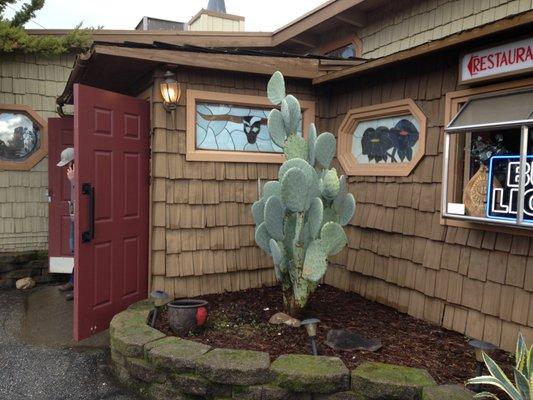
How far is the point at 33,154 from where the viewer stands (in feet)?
19.6

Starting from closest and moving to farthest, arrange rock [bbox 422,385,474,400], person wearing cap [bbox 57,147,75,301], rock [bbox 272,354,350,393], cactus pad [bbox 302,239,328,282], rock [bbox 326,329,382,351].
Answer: rock [bbox 422,385,474,400] < rock [bbox 272,354,350,393] < rock [bbox 326,329,382,351] < cactus pad [bbox 302,239,328,282] < person wearing cap [bbox 57,147,75,301]

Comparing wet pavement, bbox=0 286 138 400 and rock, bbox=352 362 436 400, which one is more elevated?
rock, bbox=352 362 436 400

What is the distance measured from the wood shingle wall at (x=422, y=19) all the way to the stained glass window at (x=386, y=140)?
1.10 m

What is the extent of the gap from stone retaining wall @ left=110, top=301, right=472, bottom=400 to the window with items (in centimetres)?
130

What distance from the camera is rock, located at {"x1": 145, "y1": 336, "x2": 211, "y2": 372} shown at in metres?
2.78

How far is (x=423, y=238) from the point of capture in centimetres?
381

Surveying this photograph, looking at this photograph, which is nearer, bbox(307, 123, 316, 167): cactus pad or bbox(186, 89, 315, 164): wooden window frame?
bbox(307, 123, 316, 167): cactus pad

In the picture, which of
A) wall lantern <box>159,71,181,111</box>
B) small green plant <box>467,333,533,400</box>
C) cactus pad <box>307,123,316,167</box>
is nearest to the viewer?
small green plant <box>467,333,533,400</box>

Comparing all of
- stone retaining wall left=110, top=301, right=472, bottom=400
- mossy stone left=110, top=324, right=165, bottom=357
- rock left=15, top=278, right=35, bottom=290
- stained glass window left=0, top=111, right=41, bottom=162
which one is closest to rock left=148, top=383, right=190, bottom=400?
stone retaining wall left=110, top=301, right=472, bottom=400

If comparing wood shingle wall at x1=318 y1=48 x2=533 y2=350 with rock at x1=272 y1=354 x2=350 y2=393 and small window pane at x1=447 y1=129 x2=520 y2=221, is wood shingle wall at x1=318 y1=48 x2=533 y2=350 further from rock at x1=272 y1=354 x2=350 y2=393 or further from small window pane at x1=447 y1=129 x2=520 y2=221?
rock at x1=272 y1=354 x2=350 y2=393

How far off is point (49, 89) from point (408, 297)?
17.8ft

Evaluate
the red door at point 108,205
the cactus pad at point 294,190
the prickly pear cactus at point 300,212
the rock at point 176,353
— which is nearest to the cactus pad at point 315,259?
the prickly pear cactus at point 300,212

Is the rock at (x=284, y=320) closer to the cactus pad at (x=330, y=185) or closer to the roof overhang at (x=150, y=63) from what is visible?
the cactus pad at (x=330, y=185)

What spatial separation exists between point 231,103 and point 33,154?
10.8 ft
